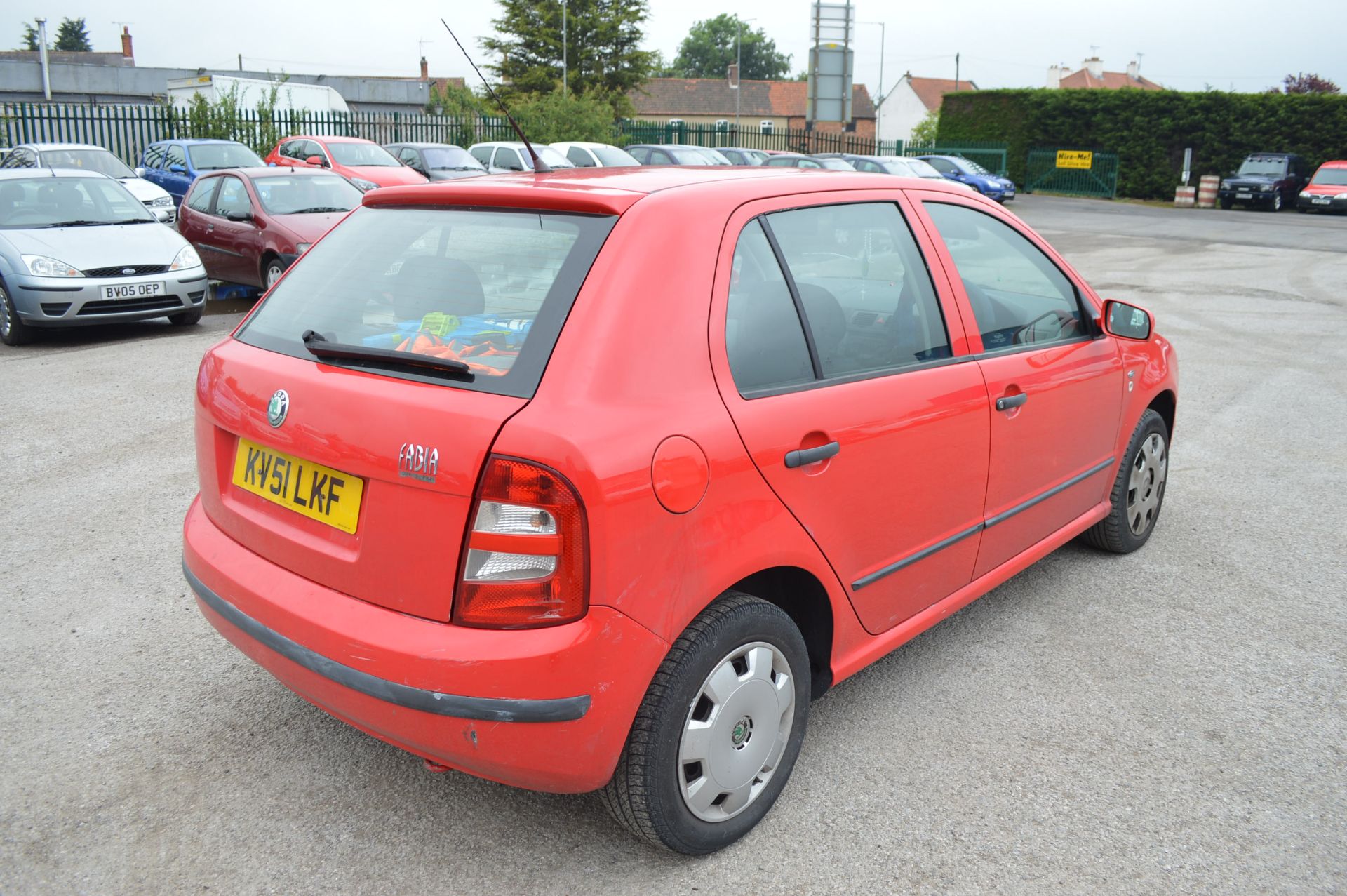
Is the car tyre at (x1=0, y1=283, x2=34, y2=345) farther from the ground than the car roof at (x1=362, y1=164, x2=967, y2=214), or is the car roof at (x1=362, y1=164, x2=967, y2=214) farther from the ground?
the car roof at (x1=362, y1=164, x2=967, y2=214)

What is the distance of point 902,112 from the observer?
292ft

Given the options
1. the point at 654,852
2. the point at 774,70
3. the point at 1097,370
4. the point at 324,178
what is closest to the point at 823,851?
the point at 654,852

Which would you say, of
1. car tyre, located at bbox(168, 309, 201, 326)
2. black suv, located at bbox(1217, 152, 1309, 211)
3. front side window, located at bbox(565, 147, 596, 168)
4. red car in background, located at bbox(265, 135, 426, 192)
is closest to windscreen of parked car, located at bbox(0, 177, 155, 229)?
car tyre, located at bbox(168, 309, 201, 326)

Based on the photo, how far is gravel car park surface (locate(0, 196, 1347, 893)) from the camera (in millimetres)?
2664

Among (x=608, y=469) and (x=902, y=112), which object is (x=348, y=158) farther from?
(x=902, y=112)

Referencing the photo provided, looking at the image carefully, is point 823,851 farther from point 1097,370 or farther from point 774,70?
point 774,70

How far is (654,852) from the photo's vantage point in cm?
275

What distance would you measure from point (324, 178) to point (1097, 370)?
10599 mm

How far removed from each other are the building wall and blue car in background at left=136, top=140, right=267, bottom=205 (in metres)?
73.7

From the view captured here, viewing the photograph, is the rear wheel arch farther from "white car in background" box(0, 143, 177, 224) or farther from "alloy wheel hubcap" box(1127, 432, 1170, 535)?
"white car in background" box(0, 143, 177, 224)

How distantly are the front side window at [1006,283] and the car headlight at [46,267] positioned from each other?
841cm

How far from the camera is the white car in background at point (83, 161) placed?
1656cm

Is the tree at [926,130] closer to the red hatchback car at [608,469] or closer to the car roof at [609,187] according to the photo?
the car roof at [609,187]

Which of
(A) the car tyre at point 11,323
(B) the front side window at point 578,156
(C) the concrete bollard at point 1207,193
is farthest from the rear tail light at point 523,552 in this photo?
(C) the concrete bollard at point 1207,193
